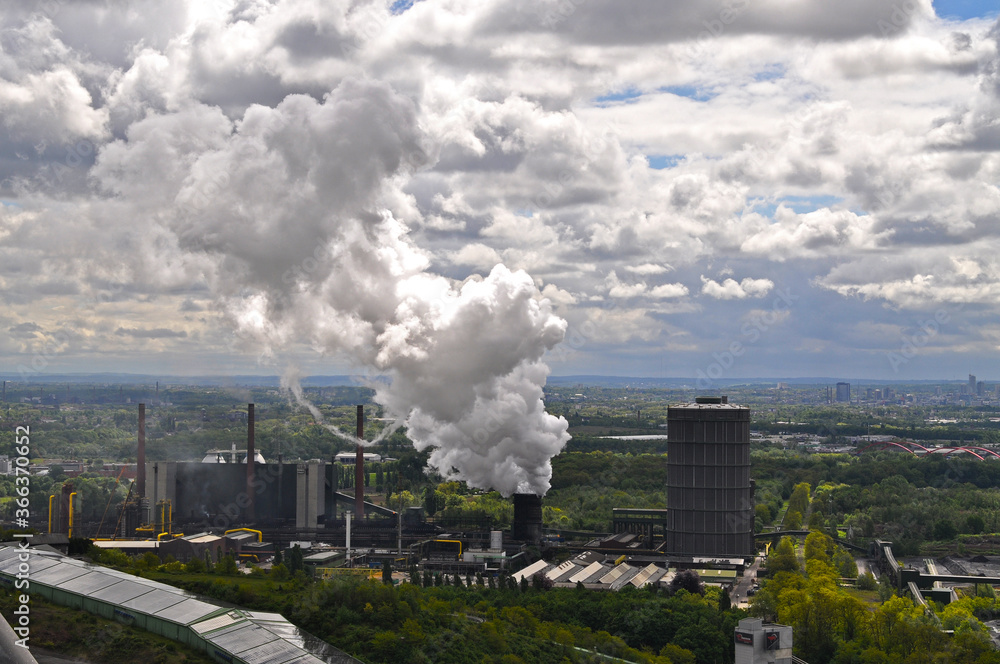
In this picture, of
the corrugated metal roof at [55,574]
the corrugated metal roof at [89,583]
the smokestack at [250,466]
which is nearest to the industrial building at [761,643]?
the corrugated metal roof at [89,583]

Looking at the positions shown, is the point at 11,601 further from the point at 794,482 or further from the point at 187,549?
the point at 794,482

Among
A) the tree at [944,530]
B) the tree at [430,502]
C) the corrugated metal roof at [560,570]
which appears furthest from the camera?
the tree at [430,502]

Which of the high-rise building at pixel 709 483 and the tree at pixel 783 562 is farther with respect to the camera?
the high-rise building at pixel 709 483

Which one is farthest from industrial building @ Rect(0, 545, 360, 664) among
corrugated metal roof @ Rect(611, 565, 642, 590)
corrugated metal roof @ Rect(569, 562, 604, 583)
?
corrugated metal roof @ Rect(611, 565, 642, 590)

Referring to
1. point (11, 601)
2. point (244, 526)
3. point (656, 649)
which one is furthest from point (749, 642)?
point (244, 526)

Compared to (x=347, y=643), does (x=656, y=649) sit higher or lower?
lower

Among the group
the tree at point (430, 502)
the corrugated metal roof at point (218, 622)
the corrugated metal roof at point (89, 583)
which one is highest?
the corrugated metal roof at point (89, 583)

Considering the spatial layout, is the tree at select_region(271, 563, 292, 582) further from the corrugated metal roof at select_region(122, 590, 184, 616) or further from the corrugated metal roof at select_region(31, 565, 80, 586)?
the corrugated metal roof at select_region(122, 590, 184, 616)

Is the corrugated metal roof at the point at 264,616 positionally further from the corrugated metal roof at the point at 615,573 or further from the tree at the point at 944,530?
the tree at the point at 944,530
